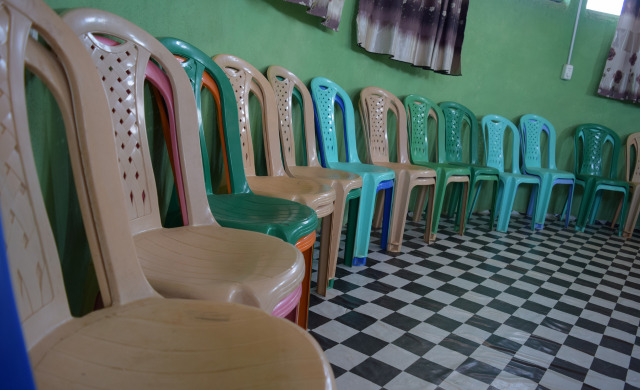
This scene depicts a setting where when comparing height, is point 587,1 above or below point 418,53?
above

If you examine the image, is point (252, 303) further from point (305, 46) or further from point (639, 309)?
point (639, 309)

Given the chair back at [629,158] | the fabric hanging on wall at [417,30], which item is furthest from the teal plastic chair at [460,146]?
the chair back at [629,158]

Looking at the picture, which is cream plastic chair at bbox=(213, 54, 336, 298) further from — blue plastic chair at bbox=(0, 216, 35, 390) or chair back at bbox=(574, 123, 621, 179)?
chair back at bbox=(574, 123, 621, 179)

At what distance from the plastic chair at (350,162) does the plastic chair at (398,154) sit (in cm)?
10

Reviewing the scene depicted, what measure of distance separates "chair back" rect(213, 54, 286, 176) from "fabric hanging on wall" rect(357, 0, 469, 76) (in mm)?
1082

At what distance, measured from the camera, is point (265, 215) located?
1367mm

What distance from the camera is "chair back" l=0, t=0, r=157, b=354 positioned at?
1.90ft

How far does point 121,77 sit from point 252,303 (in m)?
0.73

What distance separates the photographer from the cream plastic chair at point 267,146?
5.97 ft

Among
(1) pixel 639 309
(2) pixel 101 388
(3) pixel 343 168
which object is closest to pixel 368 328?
(3) pixel 343 168

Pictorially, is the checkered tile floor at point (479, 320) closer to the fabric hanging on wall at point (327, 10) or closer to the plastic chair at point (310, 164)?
the plastic chair at point (310, 164)

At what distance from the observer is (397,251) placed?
112 inches

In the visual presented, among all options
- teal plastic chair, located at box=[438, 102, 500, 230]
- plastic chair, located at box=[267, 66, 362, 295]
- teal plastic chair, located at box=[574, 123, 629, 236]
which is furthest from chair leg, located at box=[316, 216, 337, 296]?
teal plastic chair, located at box=[574, 123, 629, 236]

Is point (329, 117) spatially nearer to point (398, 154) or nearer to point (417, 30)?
point (398, 154)
